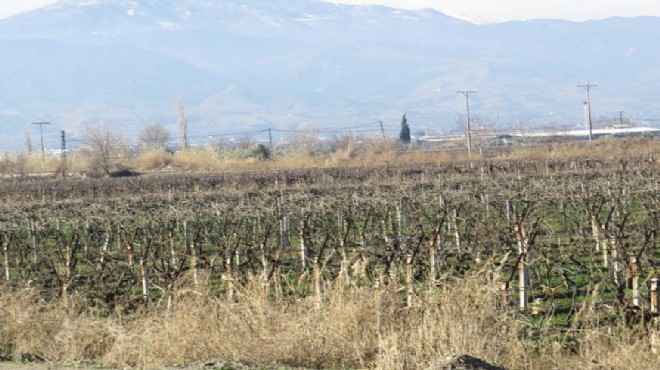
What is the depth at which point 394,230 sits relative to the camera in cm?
2458

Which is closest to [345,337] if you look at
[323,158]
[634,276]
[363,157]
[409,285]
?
[409,285]

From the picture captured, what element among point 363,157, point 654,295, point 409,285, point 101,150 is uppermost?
point 101,150

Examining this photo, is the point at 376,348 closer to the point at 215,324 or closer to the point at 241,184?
the point at 215,324

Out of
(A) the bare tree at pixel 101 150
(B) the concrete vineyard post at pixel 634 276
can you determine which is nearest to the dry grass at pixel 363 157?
(A) the bare tree at pixel 101 150

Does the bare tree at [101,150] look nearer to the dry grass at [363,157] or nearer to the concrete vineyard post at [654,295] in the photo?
the dry grass at [363,157]

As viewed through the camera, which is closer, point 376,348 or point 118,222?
point 376,348

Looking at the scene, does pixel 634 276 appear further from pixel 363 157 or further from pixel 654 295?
pixel 363 157

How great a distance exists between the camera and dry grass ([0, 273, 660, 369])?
31.1ft

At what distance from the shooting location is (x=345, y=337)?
1025 centimetres

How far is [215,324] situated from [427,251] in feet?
23.4

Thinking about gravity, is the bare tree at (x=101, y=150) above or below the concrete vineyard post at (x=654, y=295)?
above

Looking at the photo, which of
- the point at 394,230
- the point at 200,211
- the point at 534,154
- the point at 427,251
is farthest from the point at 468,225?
the point at 534,154

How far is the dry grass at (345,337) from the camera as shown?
9.48m

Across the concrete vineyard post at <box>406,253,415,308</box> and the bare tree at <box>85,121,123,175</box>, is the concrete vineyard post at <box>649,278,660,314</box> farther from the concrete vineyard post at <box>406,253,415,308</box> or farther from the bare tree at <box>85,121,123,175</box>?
the bare tree at <box>85,121,123,175</box>
